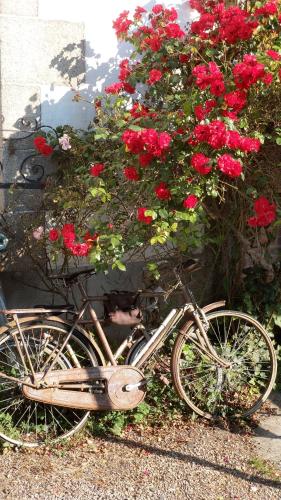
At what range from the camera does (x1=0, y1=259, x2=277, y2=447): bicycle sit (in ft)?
13.8

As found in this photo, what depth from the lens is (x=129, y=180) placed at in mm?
4461

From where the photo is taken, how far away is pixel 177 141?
4.21m

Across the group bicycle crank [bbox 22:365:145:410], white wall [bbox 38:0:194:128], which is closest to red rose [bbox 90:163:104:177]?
white wall [bbox 38:0:194:128]

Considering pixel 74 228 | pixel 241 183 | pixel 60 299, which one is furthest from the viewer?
pixel 60 299

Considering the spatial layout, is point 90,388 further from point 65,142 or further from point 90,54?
point 90,54

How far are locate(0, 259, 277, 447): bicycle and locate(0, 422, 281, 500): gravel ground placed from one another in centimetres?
20

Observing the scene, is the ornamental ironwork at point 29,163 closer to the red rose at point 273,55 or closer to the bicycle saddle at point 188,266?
the bicycle saddle at point 188,266

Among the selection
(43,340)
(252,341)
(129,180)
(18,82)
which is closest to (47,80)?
(18,82)

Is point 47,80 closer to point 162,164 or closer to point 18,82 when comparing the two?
point 18,82

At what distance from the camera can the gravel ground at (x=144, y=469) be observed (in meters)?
3.77

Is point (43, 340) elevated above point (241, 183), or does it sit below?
below

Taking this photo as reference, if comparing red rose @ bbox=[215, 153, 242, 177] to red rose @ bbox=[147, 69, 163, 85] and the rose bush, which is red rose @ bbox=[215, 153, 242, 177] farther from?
red rose @ bbox=[147, 69, 163, 85]

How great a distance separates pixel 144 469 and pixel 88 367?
732 millimetres

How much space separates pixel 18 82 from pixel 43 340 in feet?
6.38
